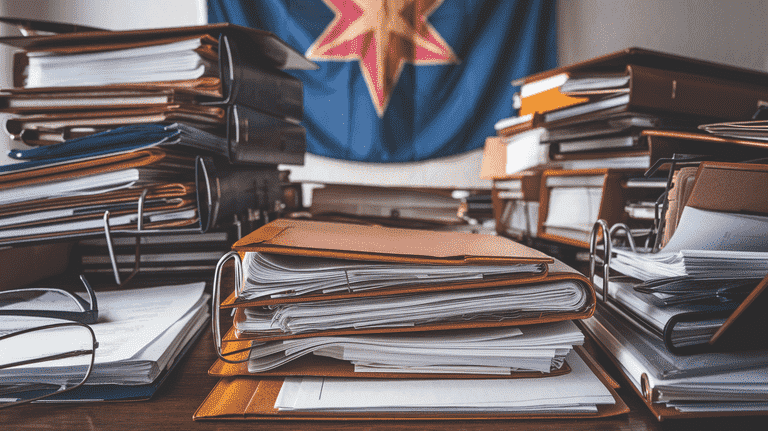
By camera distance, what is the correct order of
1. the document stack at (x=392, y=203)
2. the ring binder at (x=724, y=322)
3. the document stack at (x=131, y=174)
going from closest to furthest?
the ring binder at (x=724, y=322) < the document stack at (x=131, y=174) < the document stack at (x=392, y=203)

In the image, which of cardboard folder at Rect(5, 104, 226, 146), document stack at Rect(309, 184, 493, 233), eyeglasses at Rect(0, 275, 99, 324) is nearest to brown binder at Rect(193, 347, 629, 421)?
eyeglasses at Rect(0, 275, 99, 324)

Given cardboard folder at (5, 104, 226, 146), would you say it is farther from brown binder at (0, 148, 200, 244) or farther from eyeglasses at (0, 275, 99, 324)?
eyeglasses at (0, 275, 99, 324)

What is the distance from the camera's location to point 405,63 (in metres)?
1.69

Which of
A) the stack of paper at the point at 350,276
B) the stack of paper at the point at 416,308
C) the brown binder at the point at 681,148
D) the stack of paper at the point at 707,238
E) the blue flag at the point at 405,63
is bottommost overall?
the stack of paper at the point at 416,308

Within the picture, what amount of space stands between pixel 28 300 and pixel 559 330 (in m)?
0.56

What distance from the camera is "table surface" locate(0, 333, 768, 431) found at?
11.2 inches

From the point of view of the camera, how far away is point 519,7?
1.66 m

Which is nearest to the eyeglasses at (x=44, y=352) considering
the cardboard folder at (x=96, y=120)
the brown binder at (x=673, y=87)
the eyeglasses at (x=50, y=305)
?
the eyeglasses at (x=50, y=305)

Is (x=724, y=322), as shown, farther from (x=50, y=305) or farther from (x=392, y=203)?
(x=392, y=203)

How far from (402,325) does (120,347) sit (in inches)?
8.9

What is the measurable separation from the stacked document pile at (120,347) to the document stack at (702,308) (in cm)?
35

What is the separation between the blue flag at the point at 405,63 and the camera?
5.46 feet

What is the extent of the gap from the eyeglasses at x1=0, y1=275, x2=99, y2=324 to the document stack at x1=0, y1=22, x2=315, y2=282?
0.05 meters

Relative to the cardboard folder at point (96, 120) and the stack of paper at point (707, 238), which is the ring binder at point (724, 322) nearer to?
the stack of paper at point (707, 238)
